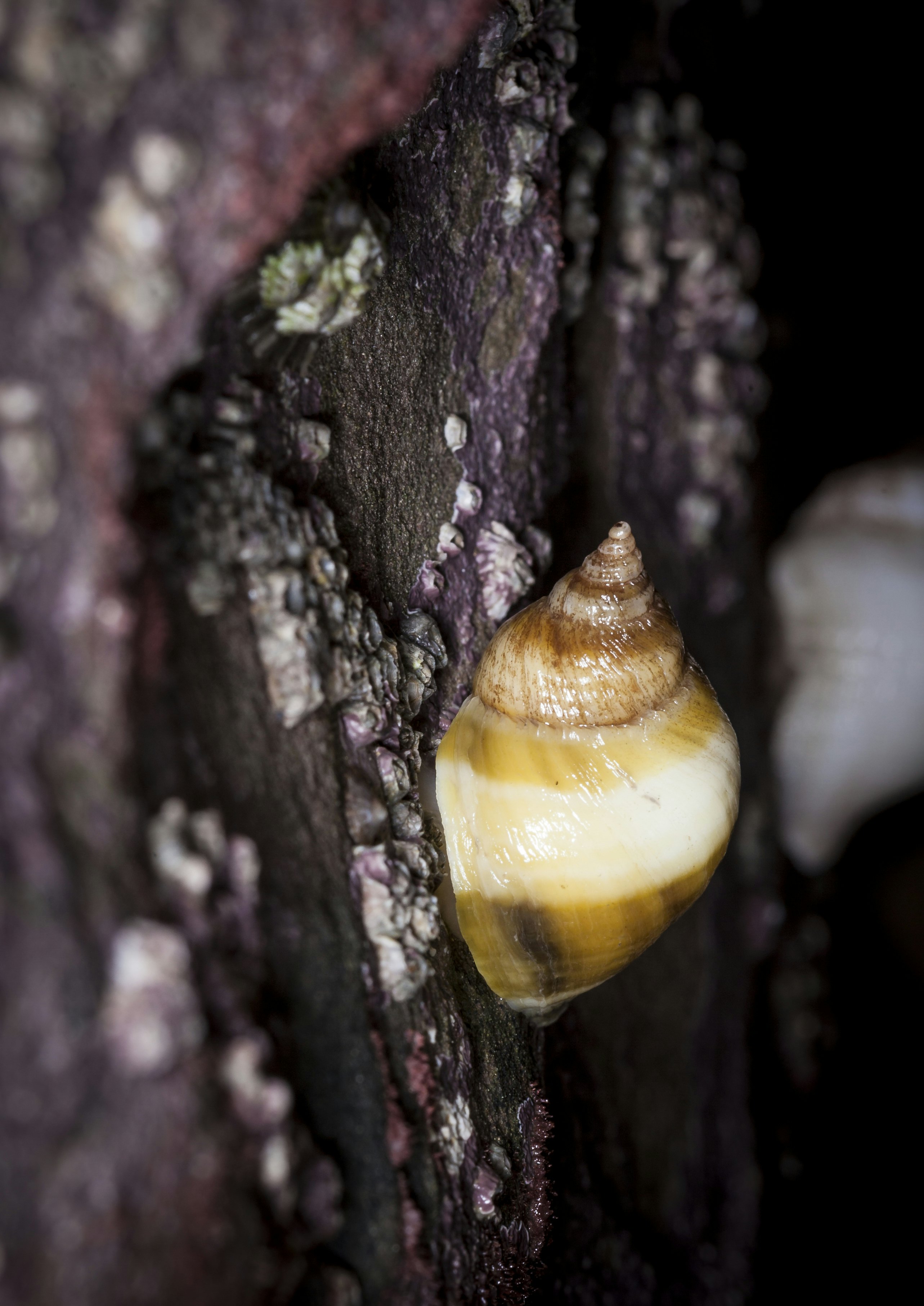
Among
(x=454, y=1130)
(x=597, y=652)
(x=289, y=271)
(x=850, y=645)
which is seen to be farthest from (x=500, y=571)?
(x=850, y=645)

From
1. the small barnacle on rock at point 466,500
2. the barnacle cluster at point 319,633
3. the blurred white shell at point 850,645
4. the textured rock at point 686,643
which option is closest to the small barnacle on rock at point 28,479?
the barnacle cluster at point 319,633

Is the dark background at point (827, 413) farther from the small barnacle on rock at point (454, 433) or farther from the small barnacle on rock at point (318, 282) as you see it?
the small barnacle on rock at point (318, 282)

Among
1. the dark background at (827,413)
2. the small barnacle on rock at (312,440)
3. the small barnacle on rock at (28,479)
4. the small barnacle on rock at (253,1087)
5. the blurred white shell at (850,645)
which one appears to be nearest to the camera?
the small barnacle on rock at (28,479)

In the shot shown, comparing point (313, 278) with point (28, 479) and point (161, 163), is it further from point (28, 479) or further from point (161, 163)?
point (28, 479)

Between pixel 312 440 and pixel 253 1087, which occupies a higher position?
pixel 312 440

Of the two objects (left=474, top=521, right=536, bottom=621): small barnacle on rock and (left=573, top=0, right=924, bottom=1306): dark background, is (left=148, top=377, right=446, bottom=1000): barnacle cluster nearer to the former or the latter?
(left=474, top=521, right=536, bottom=621): small barnacle on rock

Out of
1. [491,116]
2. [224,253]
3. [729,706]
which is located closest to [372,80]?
[224,253]
